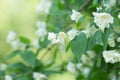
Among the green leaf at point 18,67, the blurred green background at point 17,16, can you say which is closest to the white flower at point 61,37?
the green leaf at point 18,67

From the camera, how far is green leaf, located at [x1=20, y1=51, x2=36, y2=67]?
150 centimetres

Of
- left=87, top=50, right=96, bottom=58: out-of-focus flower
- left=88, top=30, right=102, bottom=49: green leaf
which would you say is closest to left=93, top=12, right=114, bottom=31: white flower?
left=88, top=30, right=102, bottom=49: green leaf

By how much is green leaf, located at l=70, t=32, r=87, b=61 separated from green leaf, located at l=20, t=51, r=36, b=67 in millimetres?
402

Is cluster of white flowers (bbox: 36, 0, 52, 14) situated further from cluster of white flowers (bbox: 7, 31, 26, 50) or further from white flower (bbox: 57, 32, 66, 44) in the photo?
white flower (bbox: 57, 32, 66, 44)

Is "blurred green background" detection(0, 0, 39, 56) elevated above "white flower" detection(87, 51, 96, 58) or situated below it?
above

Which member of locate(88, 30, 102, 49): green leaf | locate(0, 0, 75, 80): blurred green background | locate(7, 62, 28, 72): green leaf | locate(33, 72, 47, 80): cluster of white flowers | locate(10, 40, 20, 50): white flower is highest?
locate(0, 0, 75, 80): blurred green background

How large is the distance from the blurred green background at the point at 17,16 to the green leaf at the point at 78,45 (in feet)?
8.00

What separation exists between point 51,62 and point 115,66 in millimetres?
232

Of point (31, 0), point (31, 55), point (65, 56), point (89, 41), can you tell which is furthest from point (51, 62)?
point (31, 0)

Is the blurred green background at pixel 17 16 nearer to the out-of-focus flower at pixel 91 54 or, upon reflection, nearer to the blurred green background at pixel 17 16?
the blurred green background at pixel 17 16

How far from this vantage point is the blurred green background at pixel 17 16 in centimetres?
367

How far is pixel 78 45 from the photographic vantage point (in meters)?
1.12

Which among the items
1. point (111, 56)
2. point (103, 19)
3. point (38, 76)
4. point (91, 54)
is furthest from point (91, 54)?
point (103, 19)

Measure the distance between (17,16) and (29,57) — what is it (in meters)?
2.49
